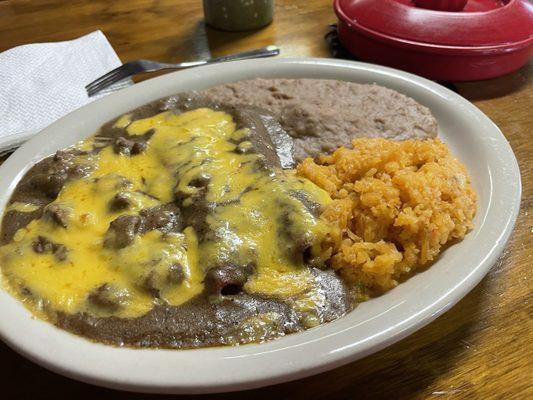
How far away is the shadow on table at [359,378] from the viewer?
39.3 inches

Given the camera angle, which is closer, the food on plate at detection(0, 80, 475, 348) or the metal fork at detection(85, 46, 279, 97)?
the food on plate at detection(0, 80, 475, 348)

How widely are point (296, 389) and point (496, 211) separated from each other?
0.59 metres

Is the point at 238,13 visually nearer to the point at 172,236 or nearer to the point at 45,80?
the point at 45,80

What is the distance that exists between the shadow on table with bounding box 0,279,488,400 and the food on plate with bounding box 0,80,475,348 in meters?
0.11

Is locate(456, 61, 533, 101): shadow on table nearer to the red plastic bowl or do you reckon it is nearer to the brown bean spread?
the red plastic bowl

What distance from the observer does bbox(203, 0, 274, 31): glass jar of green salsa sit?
227cm

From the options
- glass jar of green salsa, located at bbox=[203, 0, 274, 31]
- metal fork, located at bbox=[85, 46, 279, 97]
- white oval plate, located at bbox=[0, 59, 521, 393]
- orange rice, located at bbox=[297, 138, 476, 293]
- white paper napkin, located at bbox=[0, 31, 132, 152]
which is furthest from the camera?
glass jar of green salsa, located at bbox=[203, 0, 274, 31]

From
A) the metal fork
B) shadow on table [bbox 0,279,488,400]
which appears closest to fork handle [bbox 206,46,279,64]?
the metal fork

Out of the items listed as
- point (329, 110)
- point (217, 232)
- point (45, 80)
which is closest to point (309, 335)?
point (217, 232)

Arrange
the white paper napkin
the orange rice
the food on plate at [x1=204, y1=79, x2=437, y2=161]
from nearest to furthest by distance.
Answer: the orange rice < the food on plate at [x1=204, y1=79, x2=437, y2=161] < the white paper napkin

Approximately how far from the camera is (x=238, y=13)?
2283mm

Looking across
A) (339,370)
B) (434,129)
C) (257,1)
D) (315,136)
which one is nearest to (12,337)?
(339,370)

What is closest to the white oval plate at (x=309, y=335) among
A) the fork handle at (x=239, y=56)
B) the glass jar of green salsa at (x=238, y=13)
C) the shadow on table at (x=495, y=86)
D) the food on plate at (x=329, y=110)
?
the food on plate at (x=329, y=110)

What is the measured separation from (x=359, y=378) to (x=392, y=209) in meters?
0.36
